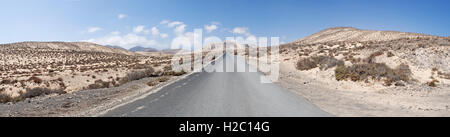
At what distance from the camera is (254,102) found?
8.91m

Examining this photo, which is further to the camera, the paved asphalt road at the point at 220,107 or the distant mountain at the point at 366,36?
the distant mountain at the point at 366,36

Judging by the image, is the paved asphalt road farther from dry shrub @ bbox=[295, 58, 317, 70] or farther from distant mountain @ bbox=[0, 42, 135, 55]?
distant mountain @ bbox=[0, 42, 135, 55]

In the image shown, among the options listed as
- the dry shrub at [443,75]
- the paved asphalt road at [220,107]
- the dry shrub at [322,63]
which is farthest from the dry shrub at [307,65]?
the paved asphalt road at [220,107]

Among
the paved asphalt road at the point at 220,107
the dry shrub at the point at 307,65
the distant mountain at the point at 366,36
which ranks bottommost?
the paved asphalt road at the point at 220,107

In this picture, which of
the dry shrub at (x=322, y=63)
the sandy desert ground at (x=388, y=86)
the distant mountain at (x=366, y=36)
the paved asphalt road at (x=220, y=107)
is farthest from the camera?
the distant mountain at (x=366, y=36)

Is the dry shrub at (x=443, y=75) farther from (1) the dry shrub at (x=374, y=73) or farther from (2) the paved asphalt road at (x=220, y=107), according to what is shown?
(2) the paved asphalt road at (x=220, y=107)

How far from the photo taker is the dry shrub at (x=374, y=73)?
13.8 meters

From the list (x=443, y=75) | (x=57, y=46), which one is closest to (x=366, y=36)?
(x=443, y=75)

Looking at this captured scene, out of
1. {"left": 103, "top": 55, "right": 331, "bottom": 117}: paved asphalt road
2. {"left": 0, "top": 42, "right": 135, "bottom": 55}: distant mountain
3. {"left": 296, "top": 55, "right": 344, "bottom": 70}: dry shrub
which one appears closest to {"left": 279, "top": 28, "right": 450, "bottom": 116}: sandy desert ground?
{"left": 296, "top": 55, "right": 344, "bottom": 70}: dry shrub

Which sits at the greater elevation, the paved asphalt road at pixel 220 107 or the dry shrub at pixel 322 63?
the dry shrub at pixel 322 63

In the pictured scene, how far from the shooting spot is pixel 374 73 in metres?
15.1

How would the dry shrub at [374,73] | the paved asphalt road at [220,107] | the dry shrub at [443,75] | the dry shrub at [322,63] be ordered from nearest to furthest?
1. the paved asphalt road at [220,107]
2. the dry shrub at [374,73]
3. the dry shrub at [443,75]
4. the dry shrub at [322,63]
